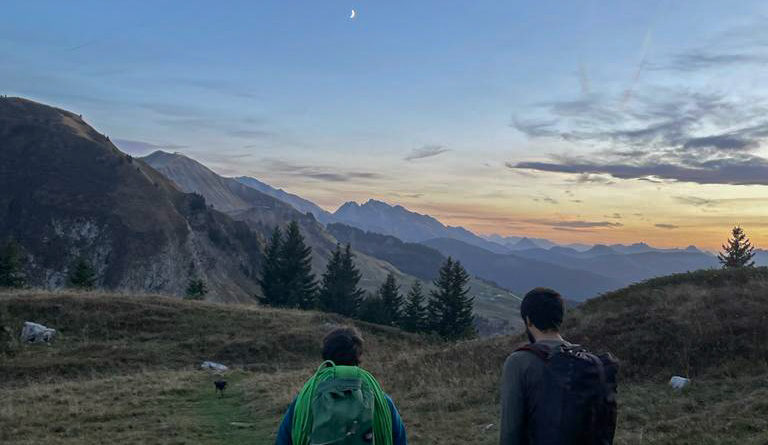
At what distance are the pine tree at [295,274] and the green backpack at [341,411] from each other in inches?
2315

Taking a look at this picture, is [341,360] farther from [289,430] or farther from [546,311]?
[546,311]

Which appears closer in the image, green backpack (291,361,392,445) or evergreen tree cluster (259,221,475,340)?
green backpack (291,361,392,445)

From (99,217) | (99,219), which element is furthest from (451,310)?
(99,217)

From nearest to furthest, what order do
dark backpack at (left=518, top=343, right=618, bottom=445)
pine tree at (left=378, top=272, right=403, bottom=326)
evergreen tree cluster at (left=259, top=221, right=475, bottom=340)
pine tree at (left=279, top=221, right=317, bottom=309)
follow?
dark backpack at (left=518, top=343, right=618, bottom=445) < evergreen tree cluster at (left=259, top=221, right=475, bottom=340) < pine tree at (left=378, top=272, right=403, bottom=326) < pine tree at (left=279, top=221, right=317, bottom=309)

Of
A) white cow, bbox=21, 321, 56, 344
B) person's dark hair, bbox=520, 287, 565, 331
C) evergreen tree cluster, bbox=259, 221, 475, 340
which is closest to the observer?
person's dark hair, bbox=520, 287, 565, 331

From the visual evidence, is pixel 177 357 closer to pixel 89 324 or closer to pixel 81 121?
pixel 89 324

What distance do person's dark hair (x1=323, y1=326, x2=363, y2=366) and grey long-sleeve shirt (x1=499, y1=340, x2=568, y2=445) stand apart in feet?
3.99

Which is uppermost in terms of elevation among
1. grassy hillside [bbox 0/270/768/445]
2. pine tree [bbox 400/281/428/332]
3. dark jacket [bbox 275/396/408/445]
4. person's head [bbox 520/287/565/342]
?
person's head [bbox 520/287/565/342]

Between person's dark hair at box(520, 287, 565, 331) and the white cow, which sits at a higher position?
person's dark hair at box(520, 287, 565, 331)

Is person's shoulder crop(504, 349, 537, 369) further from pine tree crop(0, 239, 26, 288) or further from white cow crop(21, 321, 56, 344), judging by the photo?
pine tree crop(0, 239, 26, 288)

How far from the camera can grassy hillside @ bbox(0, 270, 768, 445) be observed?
470 inches

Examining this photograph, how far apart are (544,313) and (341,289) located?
207 ft

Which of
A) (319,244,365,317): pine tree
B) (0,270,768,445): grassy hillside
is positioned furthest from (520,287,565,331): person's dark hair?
(319,244,365,317): pine tree

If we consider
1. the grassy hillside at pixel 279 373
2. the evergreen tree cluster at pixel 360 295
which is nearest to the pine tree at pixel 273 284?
the evergreen tree cluster at pixel 360 295
